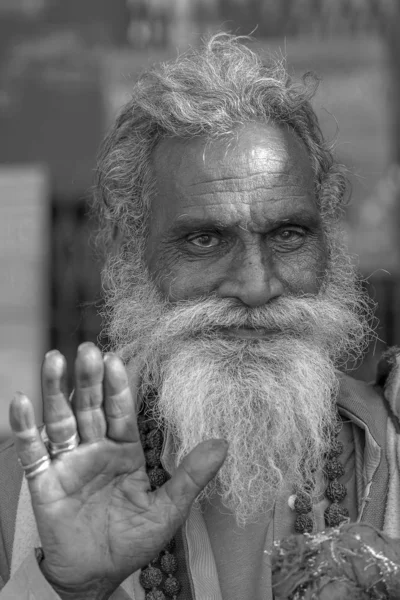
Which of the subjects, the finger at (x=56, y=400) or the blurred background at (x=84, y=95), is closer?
the finger at (x=56, y=400)

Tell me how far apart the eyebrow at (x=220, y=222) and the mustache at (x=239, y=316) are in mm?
215

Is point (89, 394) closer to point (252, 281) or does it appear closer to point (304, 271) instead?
point (252, 281)

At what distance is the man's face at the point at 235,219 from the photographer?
8.46 ft

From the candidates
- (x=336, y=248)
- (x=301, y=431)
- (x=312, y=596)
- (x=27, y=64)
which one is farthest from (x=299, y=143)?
(x=27, y=64)

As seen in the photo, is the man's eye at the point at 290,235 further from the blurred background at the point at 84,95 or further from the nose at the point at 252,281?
the blurred background at the point at 84,95

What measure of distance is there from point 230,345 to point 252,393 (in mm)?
153

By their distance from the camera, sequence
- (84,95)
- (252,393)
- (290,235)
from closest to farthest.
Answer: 1. (252,393)
2. (290,235)
3. (84,95)

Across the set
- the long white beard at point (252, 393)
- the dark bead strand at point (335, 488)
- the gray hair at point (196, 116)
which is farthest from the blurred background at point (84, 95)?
the dark bead strand at point (335, 488)

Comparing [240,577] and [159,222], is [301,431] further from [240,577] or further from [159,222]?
[159,222]

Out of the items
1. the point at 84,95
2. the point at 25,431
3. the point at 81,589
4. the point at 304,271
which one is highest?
the point at 84,95

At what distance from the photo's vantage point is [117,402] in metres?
1.99

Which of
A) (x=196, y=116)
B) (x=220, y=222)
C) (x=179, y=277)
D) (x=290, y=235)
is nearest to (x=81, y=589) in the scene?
(x=179, y=277)

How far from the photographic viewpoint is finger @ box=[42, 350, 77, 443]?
6.32ft

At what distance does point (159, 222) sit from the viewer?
2730 millimetres
